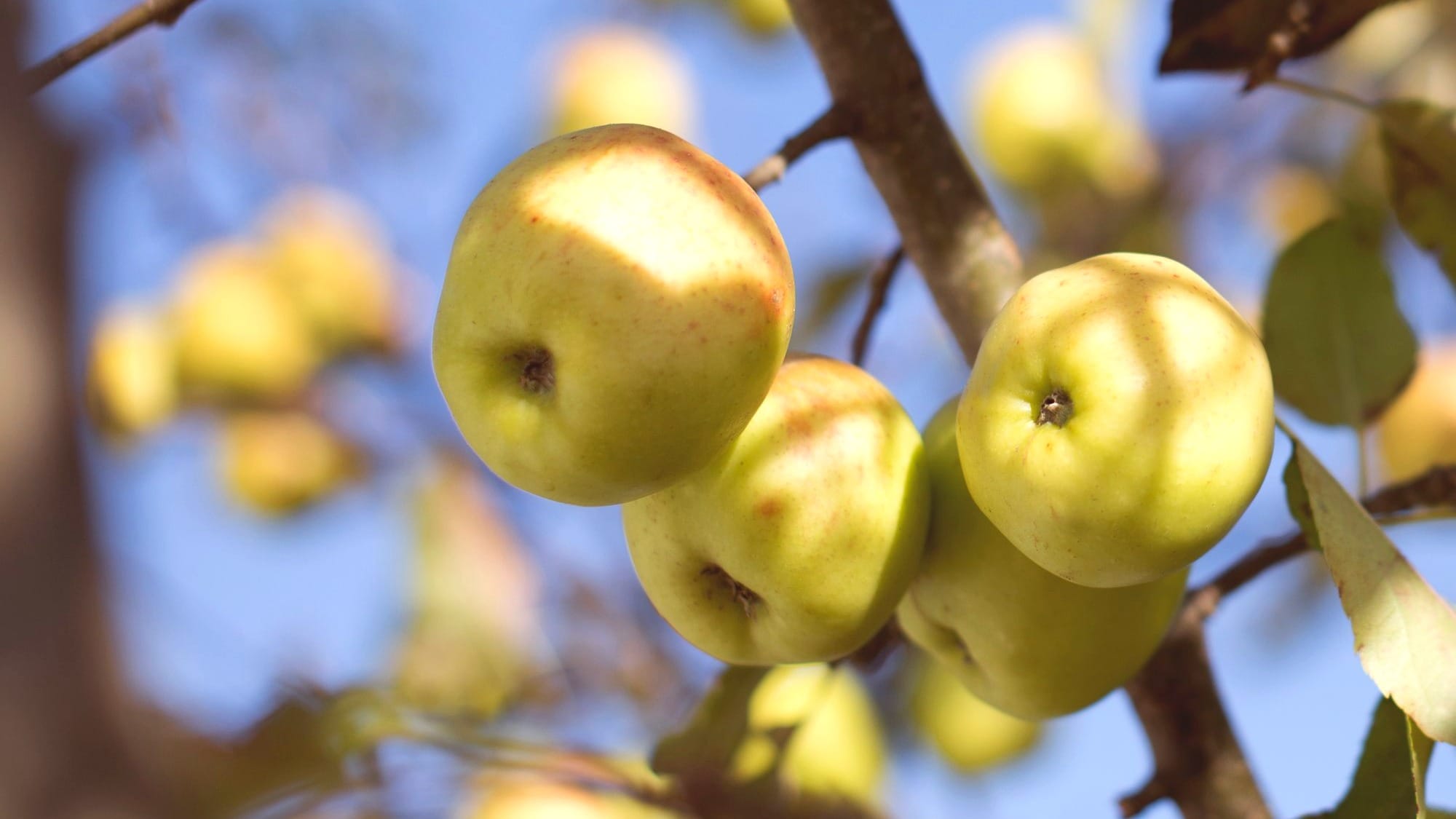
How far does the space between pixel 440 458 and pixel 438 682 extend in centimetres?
48

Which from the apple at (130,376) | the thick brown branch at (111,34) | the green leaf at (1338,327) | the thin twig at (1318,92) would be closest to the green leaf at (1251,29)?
the thin twig at (1318,92)

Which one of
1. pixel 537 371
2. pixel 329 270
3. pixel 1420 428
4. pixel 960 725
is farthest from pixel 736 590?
pixel 329 270

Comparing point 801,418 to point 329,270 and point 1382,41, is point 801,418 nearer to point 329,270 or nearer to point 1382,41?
point 329,270

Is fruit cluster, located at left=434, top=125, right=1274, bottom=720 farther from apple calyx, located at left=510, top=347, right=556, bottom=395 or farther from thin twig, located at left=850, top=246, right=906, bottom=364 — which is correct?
thin twig, located at left=850, top=246, right=906, bottom=364

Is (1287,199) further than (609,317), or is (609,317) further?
(1287,199)

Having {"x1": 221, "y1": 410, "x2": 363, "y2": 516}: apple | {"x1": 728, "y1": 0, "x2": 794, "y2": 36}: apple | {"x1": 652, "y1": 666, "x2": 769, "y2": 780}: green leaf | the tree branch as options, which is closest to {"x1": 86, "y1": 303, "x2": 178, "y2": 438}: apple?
{"x1": 221, "y1": 410, "x2": 363, "y2": 516}: apple

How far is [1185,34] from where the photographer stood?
0.83 metres

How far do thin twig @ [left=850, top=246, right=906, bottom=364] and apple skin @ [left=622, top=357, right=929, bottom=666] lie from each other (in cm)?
15

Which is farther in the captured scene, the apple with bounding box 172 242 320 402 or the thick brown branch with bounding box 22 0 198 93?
the apple with bounding box 172 242 320 402

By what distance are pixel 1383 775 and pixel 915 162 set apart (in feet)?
1.29

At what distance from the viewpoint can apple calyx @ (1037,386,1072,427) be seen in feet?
1.79

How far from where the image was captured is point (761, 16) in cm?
209

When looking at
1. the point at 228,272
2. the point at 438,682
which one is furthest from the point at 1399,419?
the point at 228,272

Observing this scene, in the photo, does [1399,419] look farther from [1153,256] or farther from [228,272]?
[228,272]
